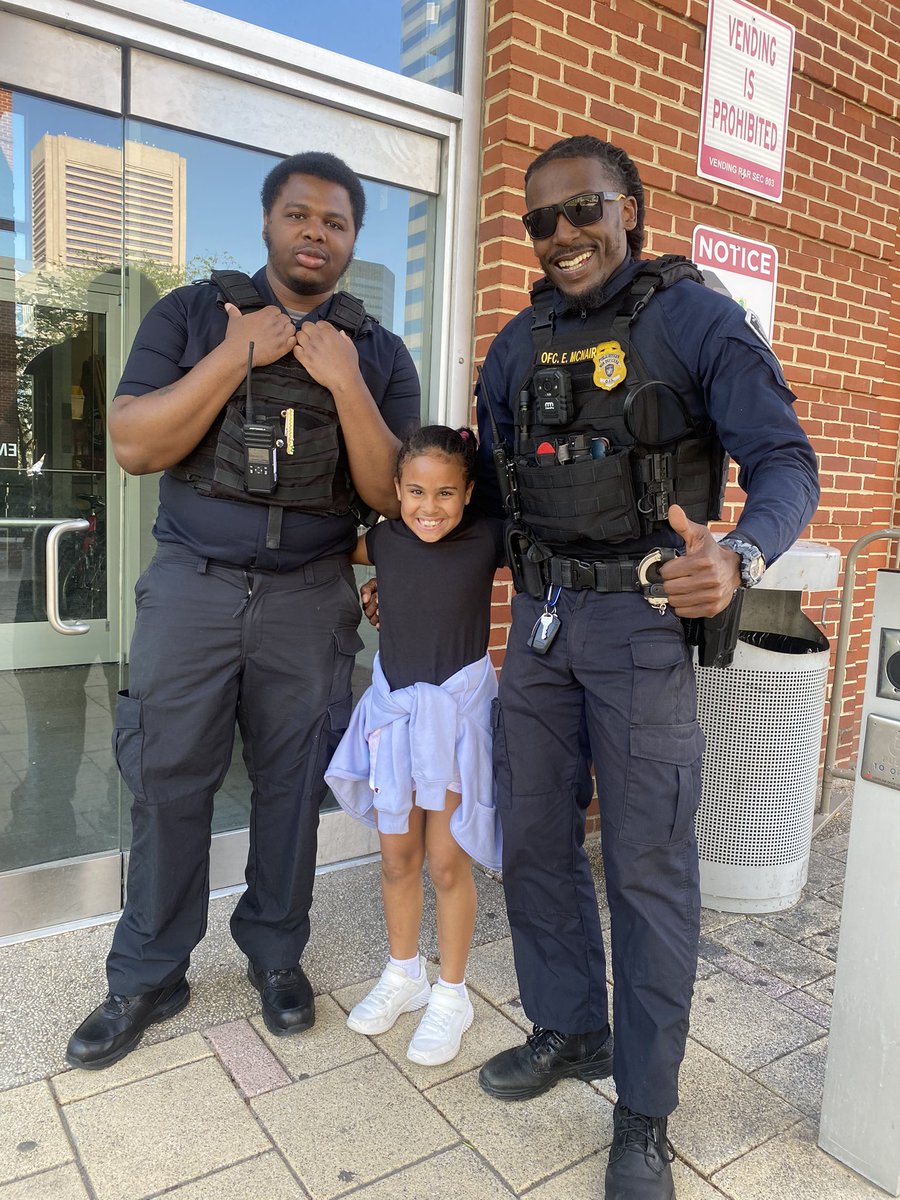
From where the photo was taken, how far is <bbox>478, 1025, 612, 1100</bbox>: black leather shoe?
228 centimetres

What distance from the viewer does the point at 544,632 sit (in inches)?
83.9

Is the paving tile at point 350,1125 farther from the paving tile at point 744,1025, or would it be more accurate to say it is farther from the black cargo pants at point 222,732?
the paving tile at point 744,1025

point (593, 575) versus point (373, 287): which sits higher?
point (373, 287)

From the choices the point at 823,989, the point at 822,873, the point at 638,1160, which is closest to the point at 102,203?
the point at 638,1160

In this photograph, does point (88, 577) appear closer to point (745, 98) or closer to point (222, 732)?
point (222, 732)

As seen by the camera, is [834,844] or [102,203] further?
[834,844]

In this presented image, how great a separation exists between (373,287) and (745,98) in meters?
2.00

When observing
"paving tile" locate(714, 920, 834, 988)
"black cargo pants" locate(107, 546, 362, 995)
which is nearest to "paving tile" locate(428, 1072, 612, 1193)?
"black cargo pants" locate(107, 546, 362, 995)

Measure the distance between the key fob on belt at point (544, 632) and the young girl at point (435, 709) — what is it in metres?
0.29

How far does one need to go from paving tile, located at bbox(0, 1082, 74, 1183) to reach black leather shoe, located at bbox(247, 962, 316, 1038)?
Result: 22.8 inches

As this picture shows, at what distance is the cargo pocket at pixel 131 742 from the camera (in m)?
2.36

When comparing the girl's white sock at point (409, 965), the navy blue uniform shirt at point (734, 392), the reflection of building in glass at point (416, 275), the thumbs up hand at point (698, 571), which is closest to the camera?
the thumbs up hand at point (698, 571)

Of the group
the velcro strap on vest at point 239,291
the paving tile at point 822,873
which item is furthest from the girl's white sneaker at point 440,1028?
the velcro strap on vest at point 239,291

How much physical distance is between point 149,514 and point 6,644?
64cm
